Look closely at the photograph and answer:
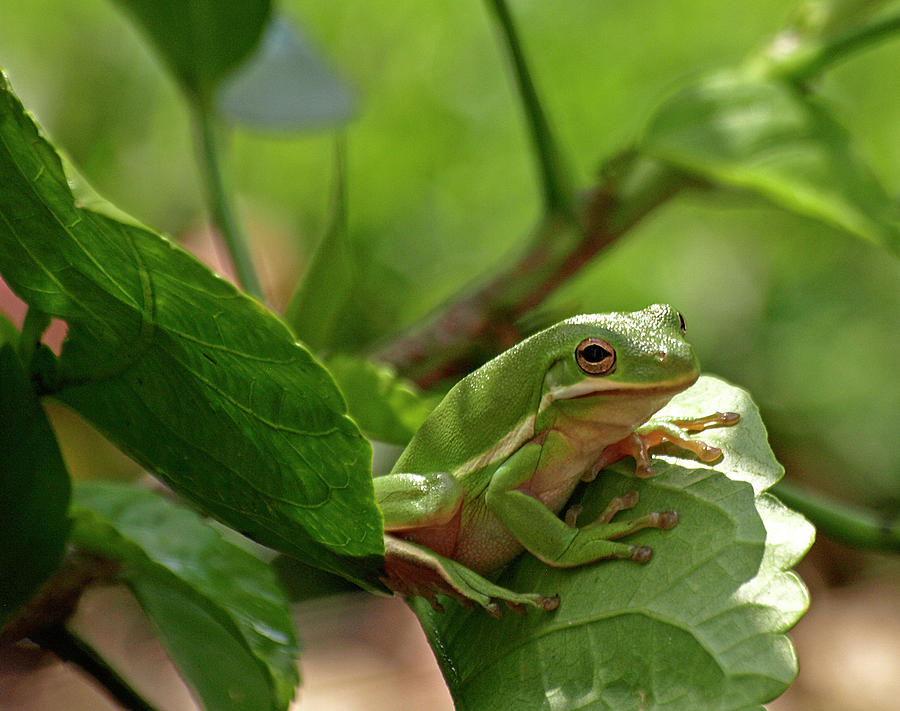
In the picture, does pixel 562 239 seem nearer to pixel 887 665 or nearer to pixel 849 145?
pixel 849 145

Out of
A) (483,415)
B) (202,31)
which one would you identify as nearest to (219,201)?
(202,31)

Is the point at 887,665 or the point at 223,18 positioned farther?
the point at 887,665

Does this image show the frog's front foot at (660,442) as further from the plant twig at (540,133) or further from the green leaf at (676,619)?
the plant twig at (540,133)

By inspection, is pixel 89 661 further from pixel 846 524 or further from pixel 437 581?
pixel 846 524

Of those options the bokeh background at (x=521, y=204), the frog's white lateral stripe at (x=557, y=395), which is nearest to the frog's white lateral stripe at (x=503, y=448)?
the frog's white lateral stripe at (x=557, y=395)

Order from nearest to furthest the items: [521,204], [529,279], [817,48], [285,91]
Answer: [817,48], [529,279], [285,91], [521,204]

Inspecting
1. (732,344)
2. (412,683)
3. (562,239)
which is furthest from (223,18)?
(732,344)
